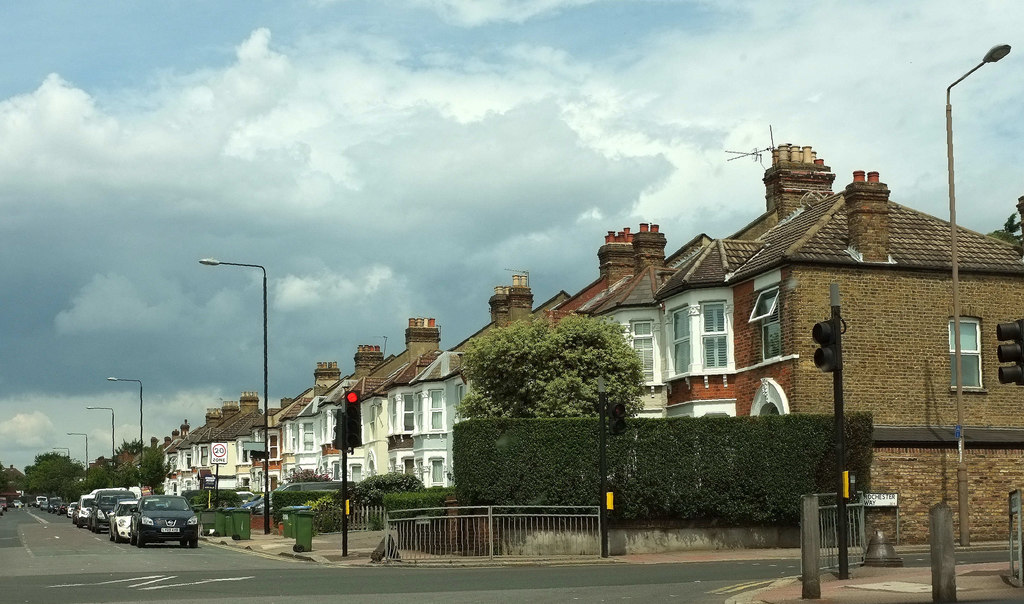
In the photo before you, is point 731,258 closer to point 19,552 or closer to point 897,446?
point 897,446

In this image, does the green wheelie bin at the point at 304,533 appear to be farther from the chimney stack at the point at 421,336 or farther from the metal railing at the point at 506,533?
the chimney stack at the point at 421,336

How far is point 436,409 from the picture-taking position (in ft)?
184

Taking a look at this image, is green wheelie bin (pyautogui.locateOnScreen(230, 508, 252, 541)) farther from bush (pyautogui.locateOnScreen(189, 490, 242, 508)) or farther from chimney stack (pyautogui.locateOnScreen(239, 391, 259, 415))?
chimney stack (pyautogui.locateOnScreen(239, 391, 259, 415))

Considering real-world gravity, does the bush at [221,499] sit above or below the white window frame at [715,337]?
below

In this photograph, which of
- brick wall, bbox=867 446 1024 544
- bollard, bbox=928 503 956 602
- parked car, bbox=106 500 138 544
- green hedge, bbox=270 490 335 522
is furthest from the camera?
green hedge, bbox=270 490 335 522

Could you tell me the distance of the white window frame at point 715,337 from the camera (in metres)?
34.2

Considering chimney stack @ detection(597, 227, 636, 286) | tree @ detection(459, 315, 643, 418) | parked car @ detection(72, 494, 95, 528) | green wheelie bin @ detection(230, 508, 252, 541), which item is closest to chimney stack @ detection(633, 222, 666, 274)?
chimney stack @ detection(597, 227, 636, 286)

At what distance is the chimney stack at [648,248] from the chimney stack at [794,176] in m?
4.18

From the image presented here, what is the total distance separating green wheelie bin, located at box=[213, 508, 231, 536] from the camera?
4222 cm

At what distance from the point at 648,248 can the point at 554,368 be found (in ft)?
33.8

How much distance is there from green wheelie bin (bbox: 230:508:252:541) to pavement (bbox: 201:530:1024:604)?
349 inches

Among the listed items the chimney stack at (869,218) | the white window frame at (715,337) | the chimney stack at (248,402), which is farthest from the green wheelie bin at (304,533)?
the chimney stack at (248,402)

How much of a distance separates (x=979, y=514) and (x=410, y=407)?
33.5m

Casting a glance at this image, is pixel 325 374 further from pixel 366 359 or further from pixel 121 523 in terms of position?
pixel 121 523
